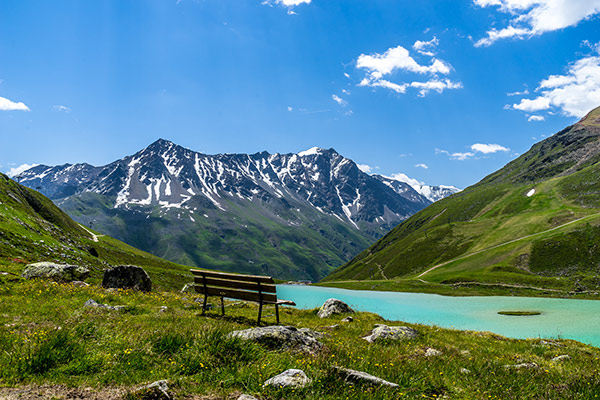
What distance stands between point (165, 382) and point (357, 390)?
393 centimetres

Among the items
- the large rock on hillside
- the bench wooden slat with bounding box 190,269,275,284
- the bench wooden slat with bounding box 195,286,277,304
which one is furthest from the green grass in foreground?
the large rock on hillside

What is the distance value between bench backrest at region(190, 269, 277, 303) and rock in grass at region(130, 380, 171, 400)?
7322mm

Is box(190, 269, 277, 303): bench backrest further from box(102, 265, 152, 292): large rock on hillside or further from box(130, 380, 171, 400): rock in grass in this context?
box(102, 265, 152, 292): large rock on hillside

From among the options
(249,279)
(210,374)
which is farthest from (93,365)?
(249,279)

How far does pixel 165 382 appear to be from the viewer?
644 centimetres

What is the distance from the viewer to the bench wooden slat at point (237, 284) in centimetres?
1402

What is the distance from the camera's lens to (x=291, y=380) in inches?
269

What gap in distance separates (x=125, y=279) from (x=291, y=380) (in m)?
24.1

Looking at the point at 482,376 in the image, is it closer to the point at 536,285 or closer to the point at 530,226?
the point at 536,285

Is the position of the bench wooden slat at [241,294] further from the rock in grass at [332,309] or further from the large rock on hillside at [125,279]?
the large rock on hillside at [125,279]

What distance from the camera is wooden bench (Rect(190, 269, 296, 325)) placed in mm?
14000

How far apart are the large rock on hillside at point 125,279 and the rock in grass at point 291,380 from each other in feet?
74.5

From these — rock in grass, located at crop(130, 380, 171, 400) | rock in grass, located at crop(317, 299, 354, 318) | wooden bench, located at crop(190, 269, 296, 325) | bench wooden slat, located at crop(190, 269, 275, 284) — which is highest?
bench wooden slat, located at crop(190, 269, 275, 284)

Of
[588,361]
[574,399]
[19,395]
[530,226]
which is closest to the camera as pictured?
[19,395]
